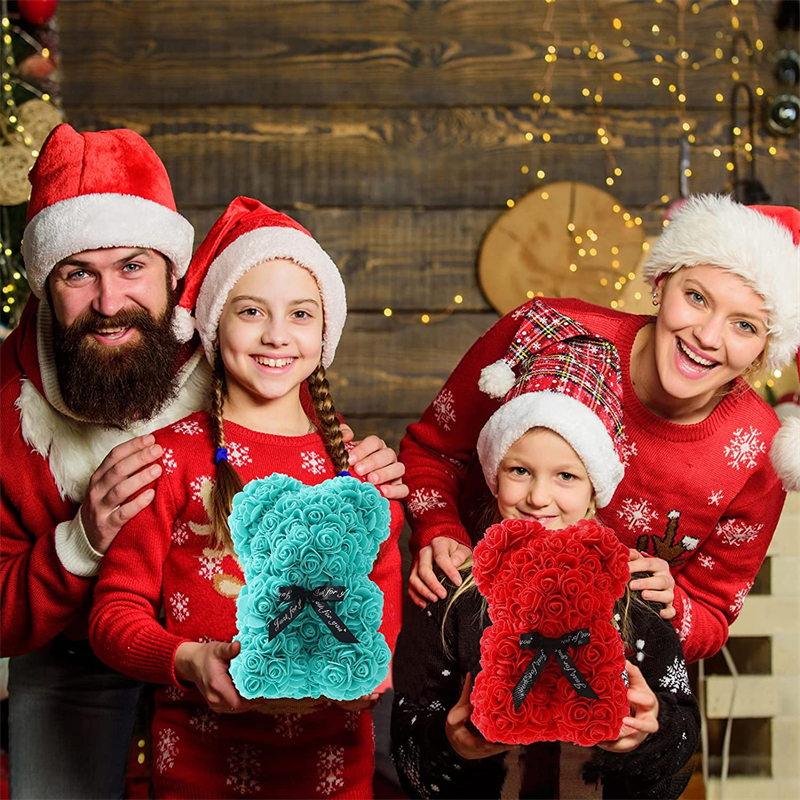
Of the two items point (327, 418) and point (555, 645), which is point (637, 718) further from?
point (327, 418)

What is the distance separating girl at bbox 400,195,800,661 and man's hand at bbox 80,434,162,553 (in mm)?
491

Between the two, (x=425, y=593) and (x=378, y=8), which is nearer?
(x=425, y=593)

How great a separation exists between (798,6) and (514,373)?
223 centimetres

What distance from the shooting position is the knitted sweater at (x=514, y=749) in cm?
154

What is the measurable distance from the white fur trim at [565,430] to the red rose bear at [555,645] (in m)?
0.12

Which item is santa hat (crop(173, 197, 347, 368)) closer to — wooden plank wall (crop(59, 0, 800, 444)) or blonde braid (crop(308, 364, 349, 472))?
blonde braid (crop(308, 364, 349, 472))

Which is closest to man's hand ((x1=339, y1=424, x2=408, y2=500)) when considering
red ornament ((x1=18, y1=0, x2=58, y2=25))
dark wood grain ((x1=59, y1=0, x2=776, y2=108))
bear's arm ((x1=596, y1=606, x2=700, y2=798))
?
bear's arm ((x1=596, y1=606, x2=700, y2=798))

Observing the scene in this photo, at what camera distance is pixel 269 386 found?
1.59 m

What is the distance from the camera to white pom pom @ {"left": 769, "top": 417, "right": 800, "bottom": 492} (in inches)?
65.6

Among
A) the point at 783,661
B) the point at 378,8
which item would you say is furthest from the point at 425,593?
the point at 378,8

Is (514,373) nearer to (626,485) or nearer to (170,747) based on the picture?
(626,485)

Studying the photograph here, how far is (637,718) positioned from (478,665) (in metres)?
0.25

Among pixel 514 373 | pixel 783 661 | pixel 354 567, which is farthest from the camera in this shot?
pixel 783 661

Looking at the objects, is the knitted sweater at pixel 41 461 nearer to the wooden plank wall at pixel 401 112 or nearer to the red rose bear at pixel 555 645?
the red rose bear at pixel 555 645
